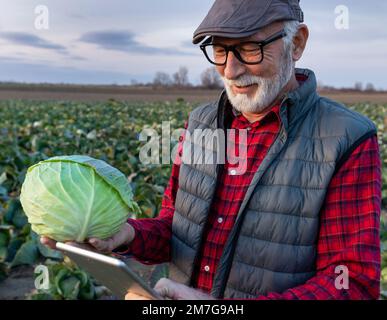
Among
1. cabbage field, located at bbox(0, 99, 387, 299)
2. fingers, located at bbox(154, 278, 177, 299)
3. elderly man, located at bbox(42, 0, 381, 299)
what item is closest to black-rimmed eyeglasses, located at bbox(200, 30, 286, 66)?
elderly man, located at bbox(42, 0, 381, 299)

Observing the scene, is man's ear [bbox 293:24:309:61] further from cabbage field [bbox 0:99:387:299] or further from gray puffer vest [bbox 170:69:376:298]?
cabbage field [bbox 0:99:387:299]

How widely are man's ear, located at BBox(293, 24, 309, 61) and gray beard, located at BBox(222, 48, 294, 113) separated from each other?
6 cm

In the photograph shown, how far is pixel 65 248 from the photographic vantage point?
1.36 meters

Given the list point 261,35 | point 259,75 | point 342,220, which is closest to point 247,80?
point 259,75

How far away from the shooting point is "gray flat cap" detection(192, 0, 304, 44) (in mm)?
1664

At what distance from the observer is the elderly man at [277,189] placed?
5.39 feet

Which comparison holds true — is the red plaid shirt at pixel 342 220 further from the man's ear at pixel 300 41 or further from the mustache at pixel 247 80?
the man's ear at pixel 300 41

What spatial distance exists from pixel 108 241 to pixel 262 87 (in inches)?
32.4

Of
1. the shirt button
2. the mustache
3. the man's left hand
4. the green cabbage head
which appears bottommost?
the man's left hand

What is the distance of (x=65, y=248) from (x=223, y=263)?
675 mm

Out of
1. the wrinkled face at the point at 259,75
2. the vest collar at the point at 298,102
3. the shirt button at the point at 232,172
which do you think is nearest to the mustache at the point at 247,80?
the wrinkled face at the point at 259,75

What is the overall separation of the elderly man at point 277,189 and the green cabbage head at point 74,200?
0.33 ft

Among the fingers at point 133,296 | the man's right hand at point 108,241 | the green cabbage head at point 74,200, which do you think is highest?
the green cabbage head at point 74,200

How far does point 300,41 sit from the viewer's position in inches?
72.5
